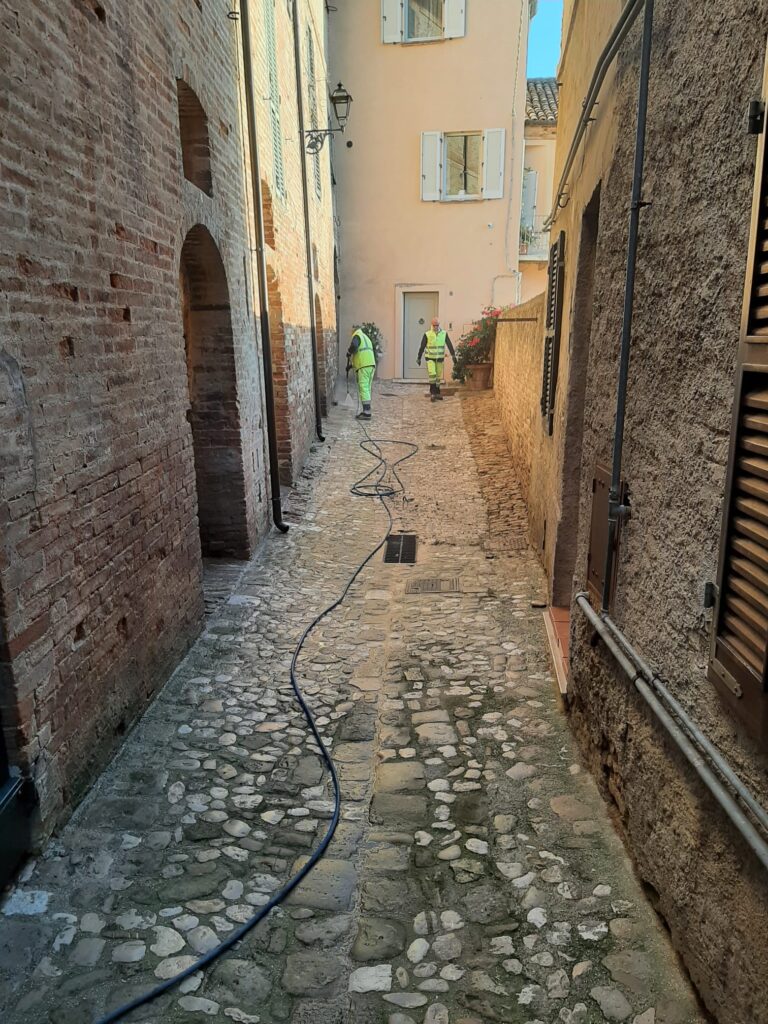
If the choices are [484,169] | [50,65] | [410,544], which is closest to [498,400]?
[410,544]

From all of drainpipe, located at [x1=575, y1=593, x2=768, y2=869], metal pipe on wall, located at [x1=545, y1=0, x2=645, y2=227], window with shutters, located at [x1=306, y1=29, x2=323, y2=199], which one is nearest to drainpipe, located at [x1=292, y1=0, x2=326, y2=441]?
window with shutters, located at [x1=306, y1=29, x2=323, y2=199]

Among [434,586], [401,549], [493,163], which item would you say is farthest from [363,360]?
[434,586]

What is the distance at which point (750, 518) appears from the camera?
70.9 inches

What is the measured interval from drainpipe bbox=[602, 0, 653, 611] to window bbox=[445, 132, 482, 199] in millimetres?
14889

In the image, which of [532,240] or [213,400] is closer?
[213,400]

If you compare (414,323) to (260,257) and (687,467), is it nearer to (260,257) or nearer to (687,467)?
(260,257)

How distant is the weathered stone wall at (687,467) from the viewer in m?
1.89

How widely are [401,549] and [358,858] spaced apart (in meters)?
4.37

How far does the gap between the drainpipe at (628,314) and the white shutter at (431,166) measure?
14.8m

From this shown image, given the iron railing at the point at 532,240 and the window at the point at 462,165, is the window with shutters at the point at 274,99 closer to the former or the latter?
the window at the point at 462,165

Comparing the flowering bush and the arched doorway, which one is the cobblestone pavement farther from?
the flowering bush

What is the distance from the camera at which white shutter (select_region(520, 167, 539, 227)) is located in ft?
58.3

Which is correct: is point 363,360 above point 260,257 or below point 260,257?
below

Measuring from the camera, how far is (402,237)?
661 inches
